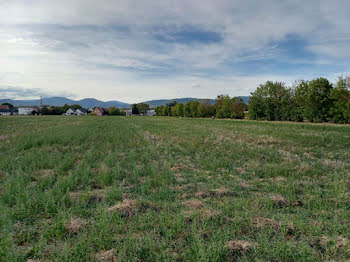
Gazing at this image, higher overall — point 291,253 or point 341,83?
point 341,83

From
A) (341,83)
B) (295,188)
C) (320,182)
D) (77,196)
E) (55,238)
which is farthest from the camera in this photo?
(341,83)

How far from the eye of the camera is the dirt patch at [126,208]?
16.3 feet

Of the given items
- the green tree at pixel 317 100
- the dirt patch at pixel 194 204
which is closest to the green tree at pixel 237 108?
the green tree at pixel 317 100

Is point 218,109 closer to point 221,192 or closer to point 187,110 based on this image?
point 187,110

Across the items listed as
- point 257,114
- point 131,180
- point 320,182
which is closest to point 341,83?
point 257,114

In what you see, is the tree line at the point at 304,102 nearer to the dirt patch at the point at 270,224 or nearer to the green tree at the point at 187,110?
the green tree at the point at 187,110

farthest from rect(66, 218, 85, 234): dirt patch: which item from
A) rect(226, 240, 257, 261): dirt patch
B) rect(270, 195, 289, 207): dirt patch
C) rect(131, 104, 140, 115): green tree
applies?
rect(131, 104, 140, 115): green tree

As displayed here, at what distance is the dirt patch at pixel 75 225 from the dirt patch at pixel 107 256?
97 cm

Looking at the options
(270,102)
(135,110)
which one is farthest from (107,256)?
(135,110)

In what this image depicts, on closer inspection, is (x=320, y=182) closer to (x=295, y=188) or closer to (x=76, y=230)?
(x=295, y=188)

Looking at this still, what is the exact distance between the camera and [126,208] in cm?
513

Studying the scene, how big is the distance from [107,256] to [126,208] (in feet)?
5.39

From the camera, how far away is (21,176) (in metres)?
7.49

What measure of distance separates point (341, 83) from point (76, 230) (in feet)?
168
